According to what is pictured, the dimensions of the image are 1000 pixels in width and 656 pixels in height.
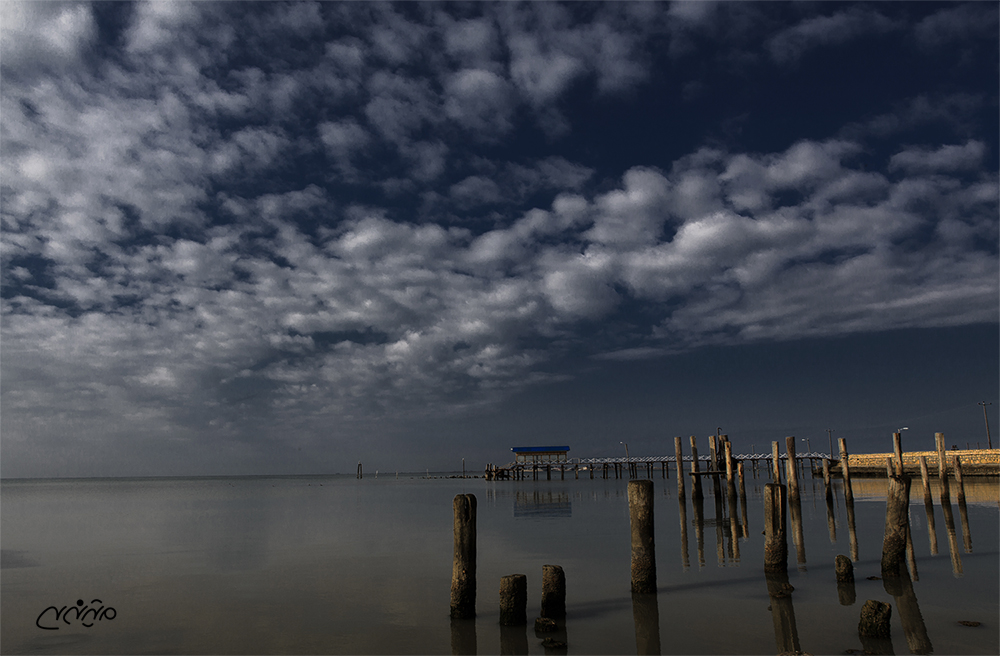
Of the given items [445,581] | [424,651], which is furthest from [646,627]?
[445,581]

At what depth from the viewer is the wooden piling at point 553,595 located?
1091cm

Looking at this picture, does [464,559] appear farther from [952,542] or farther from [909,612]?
[952,542]

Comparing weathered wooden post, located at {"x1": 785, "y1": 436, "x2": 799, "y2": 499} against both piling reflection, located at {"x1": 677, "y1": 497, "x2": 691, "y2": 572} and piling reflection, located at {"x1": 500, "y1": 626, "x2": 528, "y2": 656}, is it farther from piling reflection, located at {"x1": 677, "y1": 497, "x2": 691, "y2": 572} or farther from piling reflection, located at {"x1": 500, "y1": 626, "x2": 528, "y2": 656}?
Result: piling reflection, located at {"x1": 500, "y1": 626, "x2": 528, "y2": 656}

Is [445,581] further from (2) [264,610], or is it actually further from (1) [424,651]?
(1) [424,651]

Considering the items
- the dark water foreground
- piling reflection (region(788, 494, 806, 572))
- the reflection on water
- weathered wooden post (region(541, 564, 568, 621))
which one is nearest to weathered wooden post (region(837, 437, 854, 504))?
the dark water foreground

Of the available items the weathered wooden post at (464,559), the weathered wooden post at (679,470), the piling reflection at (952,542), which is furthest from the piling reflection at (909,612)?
the weathered wooden post at (679,470)

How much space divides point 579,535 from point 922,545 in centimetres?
1065

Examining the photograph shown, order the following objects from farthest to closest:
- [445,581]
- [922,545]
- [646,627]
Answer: [922,545], [445,581], [646,627]

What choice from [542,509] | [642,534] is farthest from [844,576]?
[542,509]

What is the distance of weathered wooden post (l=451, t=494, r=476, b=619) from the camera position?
35.3 ft

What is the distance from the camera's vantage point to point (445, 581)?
14.8 metres

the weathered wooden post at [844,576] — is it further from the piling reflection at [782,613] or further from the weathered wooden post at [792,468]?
the weathered wooden post at [792,468]

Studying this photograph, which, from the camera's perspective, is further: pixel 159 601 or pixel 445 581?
pixel 445 581

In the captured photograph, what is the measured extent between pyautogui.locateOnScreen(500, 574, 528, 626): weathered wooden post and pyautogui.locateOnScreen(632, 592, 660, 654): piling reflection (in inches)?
76.0
